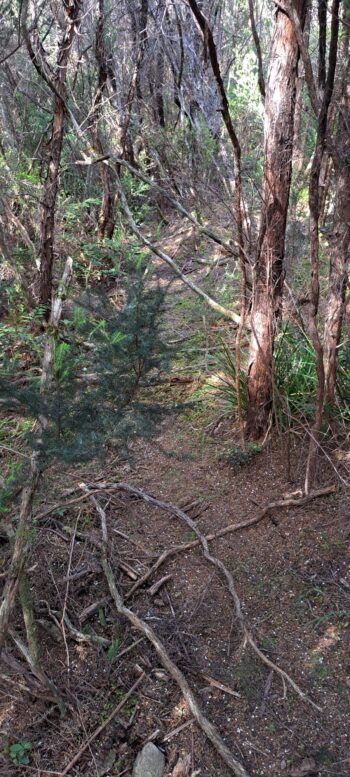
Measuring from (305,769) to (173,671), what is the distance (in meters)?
0.62

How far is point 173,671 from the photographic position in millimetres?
2270

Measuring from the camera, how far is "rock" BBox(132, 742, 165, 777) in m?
2.04

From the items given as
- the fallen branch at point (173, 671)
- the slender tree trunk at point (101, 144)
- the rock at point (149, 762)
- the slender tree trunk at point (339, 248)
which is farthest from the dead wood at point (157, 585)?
the slender tree trunk at point (101, 144)

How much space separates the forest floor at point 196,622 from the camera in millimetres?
2125

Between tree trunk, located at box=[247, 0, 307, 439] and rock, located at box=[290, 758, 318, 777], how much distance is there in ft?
5.91

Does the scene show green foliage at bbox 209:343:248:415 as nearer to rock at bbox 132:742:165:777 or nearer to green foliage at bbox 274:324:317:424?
green foliage at bbox 274:324:317:424

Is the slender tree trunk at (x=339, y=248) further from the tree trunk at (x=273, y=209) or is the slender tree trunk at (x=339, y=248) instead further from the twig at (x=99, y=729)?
the twig at (x=99, y=729)

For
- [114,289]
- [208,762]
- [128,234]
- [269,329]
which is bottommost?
[208,762]

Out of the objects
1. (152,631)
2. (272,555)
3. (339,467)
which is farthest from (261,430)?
(152,631)

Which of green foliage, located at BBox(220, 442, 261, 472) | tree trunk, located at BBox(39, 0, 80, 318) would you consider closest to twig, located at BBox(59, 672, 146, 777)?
green foliage, located at BBox(220, 442, 261, 472)

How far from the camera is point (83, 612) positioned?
8.49ft

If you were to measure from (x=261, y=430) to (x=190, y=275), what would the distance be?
11.8ft

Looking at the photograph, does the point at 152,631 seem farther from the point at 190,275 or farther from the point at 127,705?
the point at 190,275

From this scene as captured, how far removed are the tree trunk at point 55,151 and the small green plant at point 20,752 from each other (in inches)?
148
